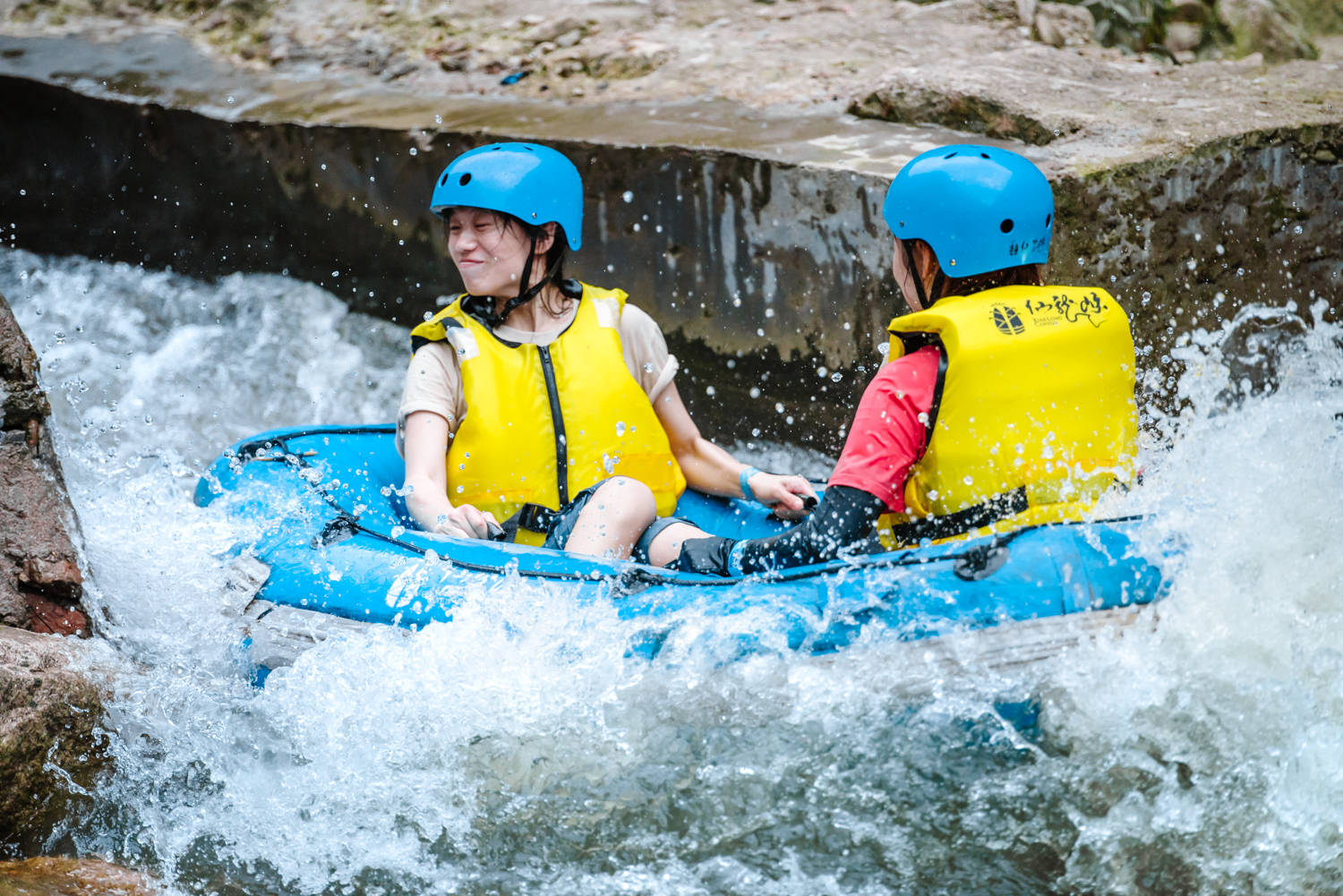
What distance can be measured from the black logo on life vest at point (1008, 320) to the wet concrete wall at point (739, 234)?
1.97 meters

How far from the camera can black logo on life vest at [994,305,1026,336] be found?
280cm

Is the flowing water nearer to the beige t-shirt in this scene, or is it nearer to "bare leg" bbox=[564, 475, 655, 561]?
"bare leg" bbox=[564, 475, 655, 561]

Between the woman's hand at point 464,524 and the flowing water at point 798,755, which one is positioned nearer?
the flowing water at point 798,755

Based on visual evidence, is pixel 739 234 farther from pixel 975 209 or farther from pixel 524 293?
pixel 975 209

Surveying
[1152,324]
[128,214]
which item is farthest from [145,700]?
[128,214]

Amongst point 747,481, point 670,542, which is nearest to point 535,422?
point 670,542

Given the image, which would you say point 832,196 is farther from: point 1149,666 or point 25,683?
point 25,683

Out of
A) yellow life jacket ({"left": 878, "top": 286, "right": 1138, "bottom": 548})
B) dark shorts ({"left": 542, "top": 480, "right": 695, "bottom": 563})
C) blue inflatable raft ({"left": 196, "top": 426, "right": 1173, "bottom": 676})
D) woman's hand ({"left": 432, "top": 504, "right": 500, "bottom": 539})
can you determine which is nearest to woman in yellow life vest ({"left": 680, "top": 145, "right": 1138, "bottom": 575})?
yellow life jacket ({"left": 878, "top": 286, "right": 1138, "bottom": 548})

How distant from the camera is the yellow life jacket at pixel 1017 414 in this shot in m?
2.79

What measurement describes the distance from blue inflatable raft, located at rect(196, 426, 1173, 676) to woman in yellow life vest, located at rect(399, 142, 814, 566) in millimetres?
252

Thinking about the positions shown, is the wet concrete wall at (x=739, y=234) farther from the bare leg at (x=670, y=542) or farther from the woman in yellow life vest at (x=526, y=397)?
the bare leg at (x=670, y=542)

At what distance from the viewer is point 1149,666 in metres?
2.64

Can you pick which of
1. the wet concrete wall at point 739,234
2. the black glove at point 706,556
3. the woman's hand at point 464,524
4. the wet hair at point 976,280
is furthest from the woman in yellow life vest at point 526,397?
the wet concrete wall at point 739,234

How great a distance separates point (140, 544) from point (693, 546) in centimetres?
171
